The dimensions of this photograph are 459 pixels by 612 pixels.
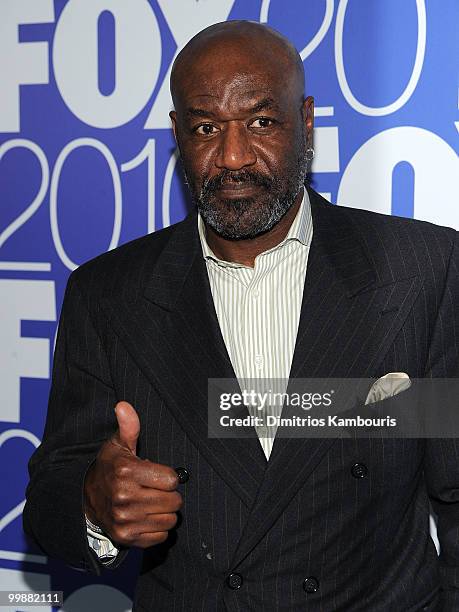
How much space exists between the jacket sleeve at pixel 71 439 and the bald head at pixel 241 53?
1.71ft

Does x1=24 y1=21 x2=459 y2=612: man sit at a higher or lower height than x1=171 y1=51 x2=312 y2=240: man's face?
lower

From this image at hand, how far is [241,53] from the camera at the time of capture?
168 cm

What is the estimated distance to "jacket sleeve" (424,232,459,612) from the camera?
160cm

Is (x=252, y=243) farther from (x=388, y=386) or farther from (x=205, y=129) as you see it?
(x=388, y=386)

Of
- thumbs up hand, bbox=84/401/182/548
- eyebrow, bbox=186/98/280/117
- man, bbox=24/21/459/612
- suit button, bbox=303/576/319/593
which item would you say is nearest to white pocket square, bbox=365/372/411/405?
man, bbox=24/21/459/612

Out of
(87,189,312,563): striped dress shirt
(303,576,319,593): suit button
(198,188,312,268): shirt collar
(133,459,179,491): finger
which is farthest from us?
(198,188,312,268): shirt collar

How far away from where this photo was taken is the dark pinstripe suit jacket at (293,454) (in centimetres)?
157

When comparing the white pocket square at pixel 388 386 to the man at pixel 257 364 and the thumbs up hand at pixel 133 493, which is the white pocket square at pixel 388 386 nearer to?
the man at pixel 257 364

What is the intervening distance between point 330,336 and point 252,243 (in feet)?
0.92

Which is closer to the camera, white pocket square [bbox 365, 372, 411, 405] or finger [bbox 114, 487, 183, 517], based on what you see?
finger [bbox 114, 487, 183, 517]

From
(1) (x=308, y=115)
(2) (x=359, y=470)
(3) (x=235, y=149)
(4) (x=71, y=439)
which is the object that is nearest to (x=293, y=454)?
(2) (x=359, y=470)

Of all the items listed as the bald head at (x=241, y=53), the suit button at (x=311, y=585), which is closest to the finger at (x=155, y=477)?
the suit button at (x=311, y=585)

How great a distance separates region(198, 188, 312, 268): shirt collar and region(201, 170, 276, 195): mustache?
0.14 metres

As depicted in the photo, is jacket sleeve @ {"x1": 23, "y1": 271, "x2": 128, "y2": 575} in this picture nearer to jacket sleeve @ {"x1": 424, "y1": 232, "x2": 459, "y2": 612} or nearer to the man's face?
the man's face
